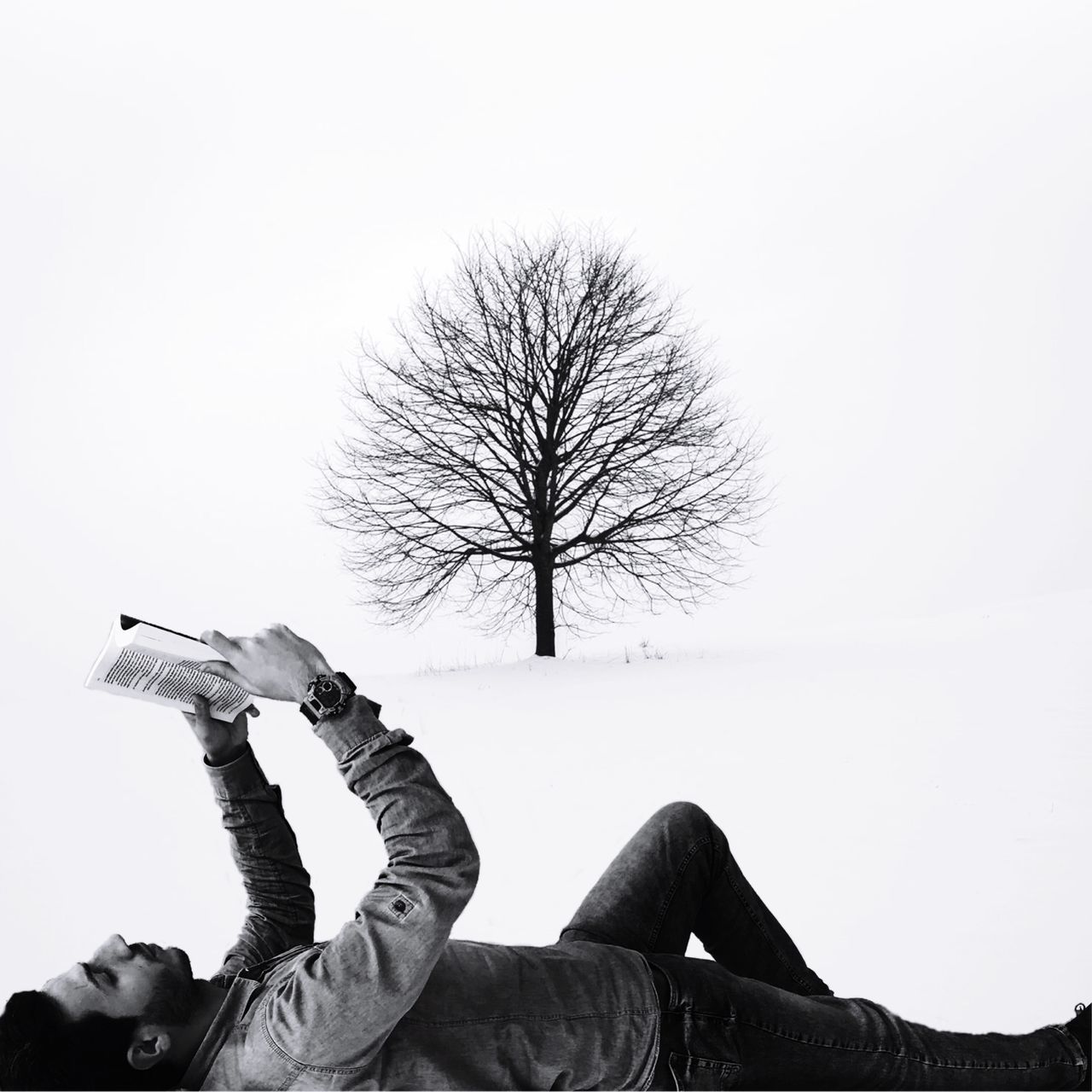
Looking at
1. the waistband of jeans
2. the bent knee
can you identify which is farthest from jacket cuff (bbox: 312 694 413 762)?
the bent knee

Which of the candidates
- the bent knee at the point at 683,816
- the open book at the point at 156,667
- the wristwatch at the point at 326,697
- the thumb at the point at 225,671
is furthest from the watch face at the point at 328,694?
the bent knee at the point at 683,816

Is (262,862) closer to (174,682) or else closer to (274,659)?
(174,682)

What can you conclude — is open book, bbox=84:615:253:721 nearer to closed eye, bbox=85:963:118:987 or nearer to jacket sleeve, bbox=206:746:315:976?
jacket sleeve, bbox=206:746:315:976

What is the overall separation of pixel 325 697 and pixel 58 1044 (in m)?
0.76

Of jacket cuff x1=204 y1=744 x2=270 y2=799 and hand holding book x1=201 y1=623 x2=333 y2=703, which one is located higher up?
hand holding book x1=201 y1=623 x2=333 y2=703

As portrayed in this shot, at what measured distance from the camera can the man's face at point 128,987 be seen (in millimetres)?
1840

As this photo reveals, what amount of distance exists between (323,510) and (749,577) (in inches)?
211

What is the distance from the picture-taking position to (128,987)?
1854 millimetres

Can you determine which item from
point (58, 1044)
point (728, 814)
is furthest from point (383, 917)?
point (728, 814)

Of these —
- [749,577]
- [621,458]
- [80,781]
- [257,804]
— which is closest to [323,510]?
[621,458]

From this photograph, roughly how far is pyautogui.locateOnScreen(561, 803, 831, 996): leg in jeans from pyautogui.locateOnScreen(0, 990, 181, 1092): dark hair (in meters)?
0.99

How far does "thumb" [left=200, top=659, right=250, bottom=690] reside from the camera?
1.92 m

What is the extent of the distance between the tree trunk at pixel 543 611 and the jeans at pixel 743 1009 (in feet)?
33.1

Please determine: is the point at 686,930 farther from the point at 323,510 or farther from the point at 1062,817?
the point at 323,510
